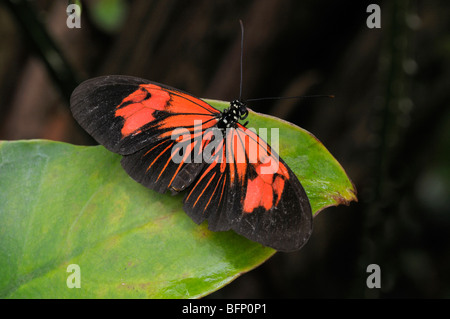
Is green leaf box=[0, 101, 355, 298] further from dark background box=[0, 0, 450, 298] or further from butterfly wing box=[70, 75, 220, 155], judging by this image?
dark background box=[0, 0, 450, 298]

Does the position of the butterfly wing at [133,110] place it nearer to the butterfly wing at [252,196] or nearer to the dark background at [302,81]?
the butterfly wing at [252,196]

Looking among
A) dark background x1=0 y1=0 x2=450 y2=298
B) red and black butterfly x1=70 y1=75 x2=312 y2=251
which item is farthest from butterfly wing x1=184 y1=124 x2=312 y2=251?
dark background x1=0 y1=0 x2=450 y2=298

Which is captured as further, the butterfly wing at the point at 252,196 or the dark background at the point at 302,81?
the dark background at the point at 302,81

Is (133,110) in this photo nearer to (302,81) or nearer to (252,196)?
(252,196)

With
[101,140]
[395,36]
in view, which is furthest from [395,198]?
[101,140]

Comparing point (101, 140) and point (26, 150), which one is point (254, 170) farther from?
point (26, 150)

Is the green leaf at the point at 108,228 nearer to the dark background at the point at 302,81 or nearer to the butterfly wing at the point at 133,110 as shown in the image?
the butterfly wing at the point at 133,110

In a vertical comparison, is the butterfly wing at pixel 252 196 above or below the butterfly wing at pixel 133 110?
below

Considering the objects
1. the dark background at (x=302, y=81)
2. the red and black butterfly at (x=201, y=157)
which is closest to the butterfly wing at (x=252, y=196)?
the red and black butterfly at (x=201, y=157)
